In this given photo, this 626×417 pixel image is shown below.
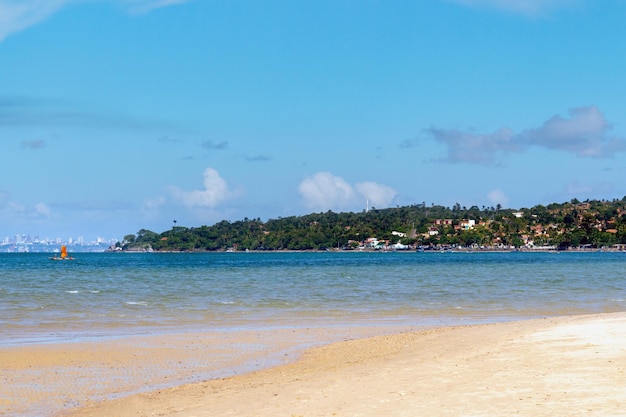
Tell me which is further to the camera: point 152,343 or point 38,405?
point 152,343

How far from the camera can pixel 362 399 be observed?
1328 cm

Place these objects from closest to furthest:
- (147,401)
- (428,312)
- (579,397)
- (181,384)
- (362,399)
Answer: (579,397), (362,399), (147,401), (181,384), (428,312)

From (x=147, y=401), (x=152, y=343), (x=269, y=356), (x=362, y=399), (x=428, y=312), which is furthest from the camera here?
(x=428, y=312)

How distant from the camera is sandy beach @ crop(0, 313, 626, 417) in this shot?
12469 mm

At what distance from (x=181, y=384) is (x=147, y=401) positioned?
1.98 meters

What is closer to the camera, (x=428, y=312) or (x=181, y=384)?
(x=181, y=384)

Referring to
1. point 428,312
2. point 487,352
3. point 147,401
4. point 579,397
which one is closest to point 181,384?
point 147,401

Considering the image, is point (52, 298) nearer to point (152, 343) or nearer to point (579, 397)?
point (152, 343)

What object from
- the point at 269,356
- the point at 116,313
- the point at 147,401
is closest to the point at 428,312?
the point at 116,313

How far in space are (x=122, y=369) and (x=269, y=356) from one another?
3657mm

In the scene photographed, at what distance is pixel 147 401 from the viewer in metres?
14.6

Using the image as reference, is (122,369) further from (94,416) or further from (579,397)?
(579,397)

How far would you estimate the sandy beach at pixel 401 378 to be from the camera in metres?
12.5

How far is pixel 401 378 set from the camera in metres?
15.1
